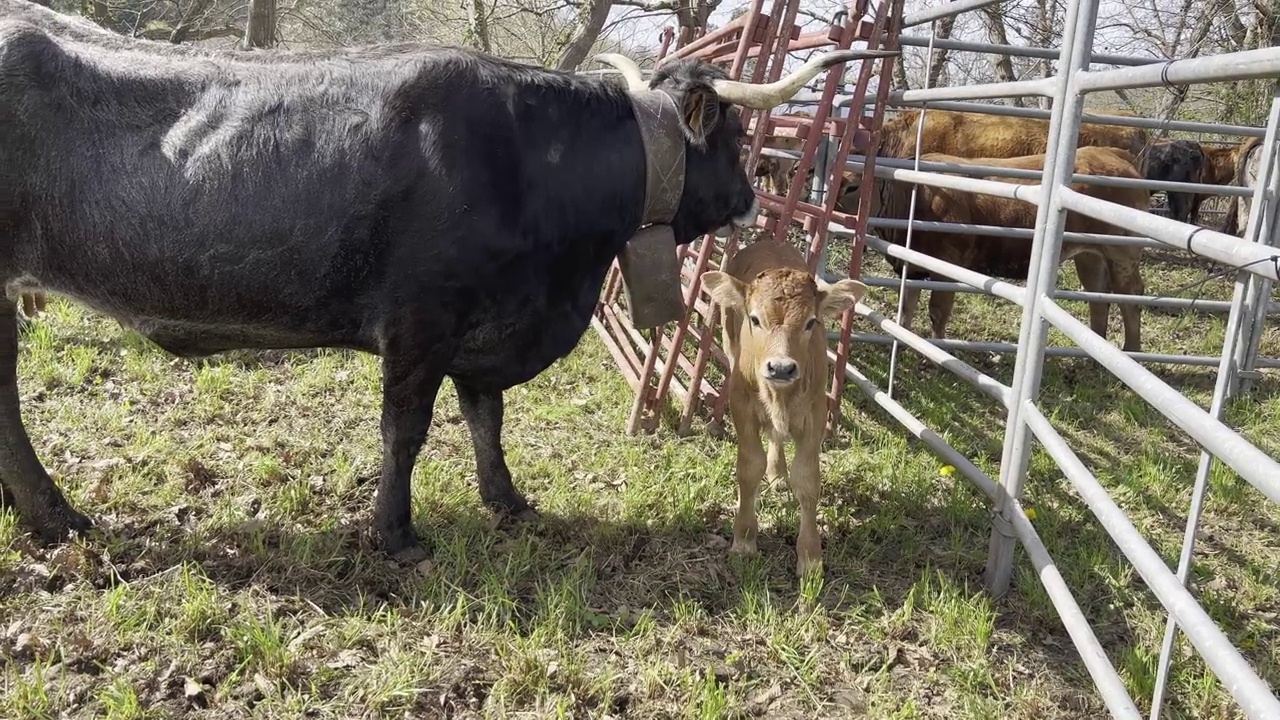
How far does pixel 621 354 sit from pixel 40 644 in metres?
3.80

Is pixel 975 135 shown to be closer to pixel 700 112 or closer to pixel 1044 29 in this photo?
pixel 1044 29

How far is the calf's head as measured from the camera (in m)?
3.49

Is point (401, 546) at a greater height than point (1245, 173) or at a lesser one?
lesser

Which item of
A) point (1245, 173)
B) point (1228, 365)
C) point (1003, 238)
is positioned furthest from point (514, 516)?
point (1245, 173)

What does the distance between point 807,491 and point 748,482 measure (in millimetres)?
258

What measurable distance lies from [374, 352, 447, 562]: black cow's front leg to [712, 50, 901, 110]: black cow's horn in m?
1.78

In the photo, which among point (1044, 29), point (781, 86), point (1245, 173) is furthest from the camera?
point (1044, 29)

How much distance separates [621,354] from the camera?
6008 millimetres

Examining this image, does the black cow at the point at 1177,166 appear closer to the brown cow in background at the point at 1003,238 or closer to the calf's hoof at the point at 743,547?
the brown cow in background at the point at 1003,238

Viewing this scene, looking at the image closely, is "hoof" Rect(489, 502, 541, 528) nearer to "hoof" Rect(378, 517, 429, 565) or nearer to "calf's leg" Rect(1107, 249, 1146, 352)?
"hoof" Rect(378, 517, 429, 565)

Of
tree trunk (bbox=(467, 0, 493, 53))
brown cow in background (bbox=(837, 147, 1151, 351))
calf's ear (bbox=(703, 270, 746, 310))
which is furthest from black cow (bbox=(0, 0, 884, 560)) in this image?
tree trunk (bbox=(467, 0, 493, 53))

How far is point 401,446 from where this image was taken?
3.60m

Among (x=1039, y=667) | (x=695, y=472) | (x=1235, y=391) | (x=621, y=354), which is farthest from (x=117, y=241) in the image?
(x=1235, y=391)

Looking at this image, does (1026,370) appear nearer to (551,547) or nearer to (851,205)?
(551,547)
